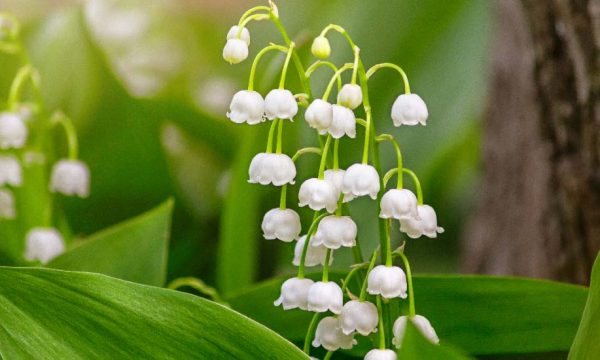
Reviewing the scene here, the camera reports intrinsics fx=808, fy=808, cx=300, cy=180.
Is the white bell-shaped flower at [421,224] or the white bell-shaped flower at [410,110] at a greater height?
the white bell-shaped flower at [410,110]

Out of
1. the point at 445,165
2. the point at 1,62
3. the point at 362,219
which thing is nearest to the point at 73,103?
the point at 1,62

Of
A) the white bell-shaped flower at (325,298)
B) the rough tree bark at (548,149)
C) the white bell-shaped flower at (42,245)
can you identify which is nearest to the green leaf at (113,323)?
the white bell-shaped flower at (325,298)

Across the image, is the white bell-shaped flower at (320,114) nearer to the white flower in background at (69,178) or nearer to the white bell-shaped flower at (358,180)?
the white bell-shaped flower at (358,180)

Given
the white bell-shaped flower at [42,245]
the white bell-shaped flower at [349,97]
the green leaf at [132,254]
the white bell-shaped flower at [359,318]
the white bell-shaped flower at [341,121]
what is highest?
the white bell-shaped flower at [349,97]

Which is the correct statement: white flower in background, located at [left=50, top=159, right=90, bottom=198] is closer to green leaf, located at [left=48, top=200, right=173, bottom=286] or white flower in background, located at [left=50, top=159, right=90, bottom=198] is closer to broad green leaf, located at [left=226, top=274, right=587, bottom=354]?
green leaf, located at [left=48, top=200, right=173, bottom=286]

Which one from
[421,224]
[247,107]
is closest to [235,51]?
[247,107]

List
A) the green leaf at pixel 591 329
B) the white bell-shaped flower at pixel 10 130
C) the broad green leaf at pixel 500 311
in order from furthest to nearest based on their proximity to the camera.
A: the white bell-shaped flower at pixel 10 130
the broad green leaf at pixel 500 311
the green leaf at pixel 591 329

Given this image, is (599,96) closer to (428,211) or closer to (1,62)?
(428,211)
